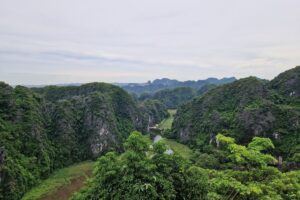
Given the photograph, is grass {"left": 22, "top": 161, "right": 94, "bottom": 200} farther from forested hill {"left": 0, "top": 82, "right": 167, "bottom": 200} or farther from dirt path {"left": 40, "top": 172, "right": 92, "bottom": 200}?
forested hill {"left": 0, "top": 82, "right": 167, "bottom": 200}

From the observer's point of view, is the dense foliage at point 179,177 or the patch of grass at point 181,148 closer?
the dense foliage at point 179,177

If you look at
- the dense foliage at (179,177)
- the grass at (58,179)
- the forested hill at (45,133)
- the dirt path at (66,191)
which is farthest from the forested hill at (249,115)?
the dense foliage at (179,177)

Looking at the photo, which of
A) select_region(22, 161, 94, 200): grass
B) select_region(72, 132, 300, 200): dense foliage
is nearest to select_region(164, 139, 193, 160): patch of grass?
select_region(22, 161, 94, 200): grass

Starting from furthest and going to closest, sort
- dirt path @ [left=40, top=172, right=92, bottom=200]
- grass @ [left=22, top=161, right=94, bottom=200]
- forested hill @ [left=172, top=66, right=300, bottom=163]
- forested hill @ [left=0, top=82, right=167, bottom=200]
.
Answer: forested hill @ [left=172, top=66, right=300, bottom=163] < forested hill @ [left=0, top=82, right=167, bottom=200] < grass @ [left=22, top=161, right=94, bottom=200] < dirt path @ [left=40, top=172, right=92, bottom=200]

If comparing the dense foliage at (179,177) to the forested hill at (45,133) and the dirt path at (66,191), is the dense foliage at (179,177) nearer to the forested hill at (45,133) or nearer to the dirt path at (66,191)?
the dirt path at (66,191)

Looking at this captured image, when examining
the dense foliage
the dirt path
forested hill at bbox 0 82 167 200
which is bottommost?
the dirt path

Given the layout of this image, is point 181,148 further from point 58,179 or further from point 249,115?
point 58,179

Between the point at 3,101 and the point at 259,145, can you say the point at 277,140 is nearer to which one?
the point at 259,145
